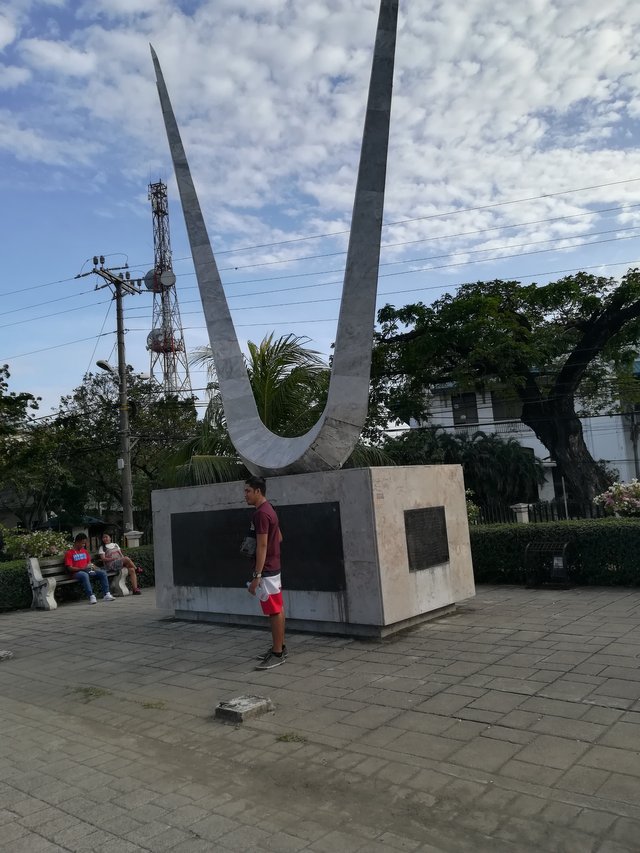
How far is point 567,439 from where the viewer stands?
1009 inches

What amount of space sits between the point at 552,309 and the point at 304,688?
2168 centimetres

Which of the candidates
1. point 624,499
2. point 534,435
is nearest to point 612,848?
point 624,499

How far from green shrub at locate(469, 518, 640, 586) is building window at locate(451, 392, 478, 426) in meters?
28.3

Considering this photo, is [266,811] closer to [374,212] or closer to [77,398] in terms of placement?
[374,212]

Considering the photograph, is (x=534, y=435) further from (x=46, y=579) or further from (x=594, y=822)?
(x=594, y=822)

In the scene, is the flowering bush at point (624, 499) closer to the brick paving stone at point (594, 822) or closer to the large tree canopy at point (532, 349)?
the brick paving stone at point (594, 822)

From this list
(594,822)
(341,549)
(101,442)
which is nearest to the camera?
(594,822)

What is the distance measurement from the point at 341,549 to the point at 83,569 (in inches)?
309

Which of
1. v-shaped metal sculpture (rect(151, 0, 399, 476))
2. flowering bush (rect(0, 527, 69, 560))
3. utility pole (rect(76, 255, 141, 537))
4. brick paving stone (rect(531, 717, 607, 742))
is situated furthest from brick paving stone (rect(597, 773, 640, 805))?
utility pole (rect(76, 255, 141, 537))

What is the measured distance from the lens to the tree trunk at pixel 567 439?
83.2 ft

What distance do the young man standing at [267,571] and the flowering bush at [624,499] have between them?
7.08 meters

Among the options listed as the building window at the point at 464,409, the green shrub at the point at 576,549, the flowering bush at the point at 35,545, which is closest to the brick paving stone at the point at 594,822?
the green shrub at the point at 576,549

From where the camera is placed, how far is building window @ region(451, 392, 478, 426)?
3906 cm

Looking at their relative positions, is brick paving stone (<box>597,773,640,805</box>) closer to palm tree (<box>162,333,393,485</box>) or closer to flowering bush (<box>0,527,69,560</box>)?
palm tree (<box>162,333,393,485</box>)
